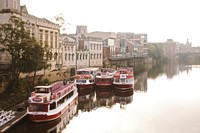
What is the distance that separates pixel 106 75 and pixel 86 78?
4234 millimetres

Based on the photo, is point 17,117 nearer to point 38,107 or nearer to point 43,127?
point 38,107

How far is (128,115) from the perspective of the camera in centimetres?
2934

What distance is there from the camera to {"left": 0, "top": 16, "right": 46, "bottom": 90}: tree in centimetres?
2838

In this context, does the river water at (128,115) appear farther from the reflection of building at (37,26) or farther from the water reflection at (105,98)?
the reflection of building at (37,26)

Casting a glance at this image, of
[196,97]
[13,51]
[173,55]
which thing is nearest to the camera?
[13,51]

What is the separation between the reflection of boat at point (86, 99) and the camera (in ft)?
110

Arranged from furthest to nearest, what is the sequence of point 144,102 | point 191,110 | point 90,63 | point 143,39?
1. point 143,39
2. point 90,63
3. point 144,102
4. point 191,110

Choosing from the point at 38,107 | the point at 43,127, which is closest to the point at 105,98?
the point at 38,107

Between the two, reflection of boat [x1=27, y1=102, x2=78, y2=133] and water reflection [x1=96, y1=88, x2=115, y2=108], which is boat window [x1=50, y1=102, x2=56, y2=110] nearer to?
reflection of boat [x1=27, y1=102, x2=78, y2=133]

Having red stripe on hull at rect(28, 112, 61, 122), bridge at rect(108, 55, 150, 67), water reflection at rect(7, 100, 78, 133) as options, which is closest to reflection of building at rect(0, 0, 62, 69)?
water reflection at rect(7, 100, 78, 133)

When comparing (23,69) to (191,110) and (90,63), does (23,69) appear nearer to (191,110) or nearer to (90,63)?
(191,110)

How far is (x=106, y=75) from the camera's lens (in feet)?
149

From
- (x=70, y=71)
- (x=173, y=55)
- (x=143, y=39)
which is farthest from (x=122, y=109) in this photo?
(x=173, y=55)

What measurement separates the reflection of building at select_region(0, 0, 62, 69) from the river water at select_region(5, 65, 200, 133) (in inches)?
356
